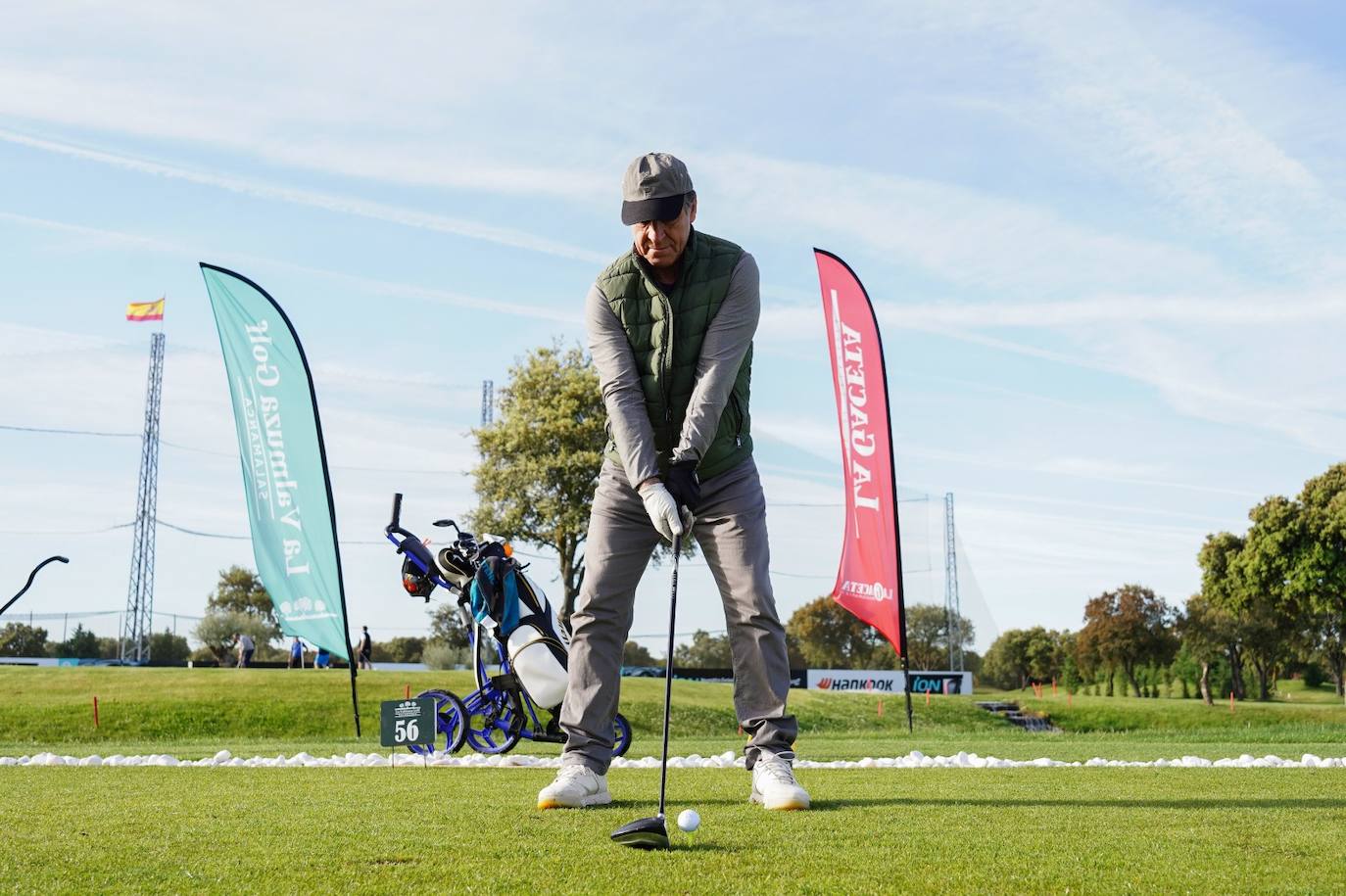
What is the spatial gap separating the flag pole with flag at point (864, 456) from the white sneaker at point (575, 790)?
38.2 feet

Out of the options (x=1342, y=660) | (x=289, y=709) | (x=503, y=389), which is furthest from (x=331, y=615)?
(x=1342, y=660)

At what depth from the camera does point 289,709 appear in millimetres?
20500

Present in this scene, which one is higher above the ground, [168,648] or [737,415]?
[737,415]

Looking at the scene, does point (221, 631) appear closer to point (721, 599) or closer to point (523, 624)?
point (523, 624)

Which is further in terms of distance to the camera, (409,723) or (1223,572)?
(1223,572)

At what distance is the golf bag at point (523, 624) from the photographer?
28.8 feet

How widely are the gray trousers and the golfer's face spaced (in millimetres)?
896

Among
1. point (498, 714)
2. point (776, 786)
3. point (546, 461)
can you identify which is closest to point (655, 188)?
point (776, 786)

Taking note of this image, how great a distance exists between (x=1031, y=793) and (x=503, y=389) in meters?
36.2

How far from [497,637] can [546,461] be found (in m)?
28.3

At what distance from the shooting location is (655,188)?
15.1 feet

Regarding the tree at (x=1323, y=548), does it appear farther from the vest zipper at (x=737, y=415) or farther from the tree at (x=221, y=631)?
the vest zipper at (x=737, y=415)

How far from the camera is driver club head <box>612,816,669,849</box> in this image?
335 centimetres

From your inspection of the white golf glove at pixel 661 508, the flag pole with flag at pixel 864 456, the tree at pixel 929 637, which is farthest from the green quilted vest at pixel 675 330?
the tree at pixel 929 637
